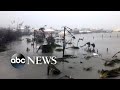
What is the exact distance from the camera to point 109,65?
5.30 meters

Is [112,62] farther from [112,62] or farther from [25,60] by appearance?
[25,60]

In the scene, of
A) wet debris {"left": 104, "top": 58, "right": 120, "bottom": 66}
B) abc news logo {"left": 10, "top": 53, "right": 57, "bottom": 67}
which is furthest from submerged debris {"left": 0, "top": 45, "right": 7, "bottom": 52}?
wet debris {"left": 104, "top": 58, "right": 120, "bottom": 66}

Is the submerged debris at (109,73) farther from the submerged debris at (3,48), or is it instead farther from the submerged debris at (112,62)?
the submerged debris at (3,48)

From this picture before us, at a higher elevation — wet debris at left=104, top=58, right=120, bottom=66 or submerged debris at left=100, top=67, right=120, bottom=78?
wet debris at left=104, top=58, right=120, bottom=66

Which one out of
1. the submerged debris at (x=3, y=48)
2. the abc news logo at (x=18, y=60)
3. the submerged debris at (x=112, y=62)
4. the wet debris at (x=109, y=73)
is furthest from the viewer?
the submerged debris at (x=3, y=48)

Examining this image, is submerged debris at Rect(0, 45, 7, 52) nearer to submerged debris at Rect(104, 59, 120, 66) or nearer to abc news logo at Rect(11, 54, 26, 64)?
abc news logo at Rect(11, 54, 26, 64)

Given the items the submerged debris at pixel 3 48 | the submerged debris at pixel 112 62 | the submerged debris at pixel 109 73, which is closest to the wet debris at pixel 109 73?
the submerged debris at pixel 109 73

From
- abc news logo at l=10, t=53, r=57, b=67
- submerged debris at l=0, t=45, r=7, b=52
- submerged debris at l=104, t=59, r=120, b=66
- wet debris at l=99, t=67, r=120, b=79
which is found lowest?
wet debris at l=99, t=67, r=120, b=79

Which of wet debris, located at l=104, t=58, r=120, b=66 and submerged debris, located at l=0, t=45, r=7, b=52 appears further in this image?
submerged debris, located at l=0, t=45, r=7, b=52
